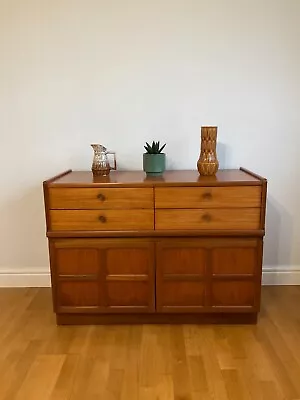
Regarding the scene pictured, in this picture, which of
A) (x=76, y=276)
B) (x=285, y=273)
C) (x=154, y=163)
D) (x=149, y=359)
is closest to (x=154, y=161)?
(x=154, y=163)

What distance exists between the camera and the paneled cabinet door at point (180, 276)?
89.8 inches

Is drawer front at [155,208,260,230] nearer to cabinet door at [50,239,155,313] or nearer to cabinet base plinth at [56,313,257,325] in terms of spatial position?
cabinet door at [50,239,155,313]

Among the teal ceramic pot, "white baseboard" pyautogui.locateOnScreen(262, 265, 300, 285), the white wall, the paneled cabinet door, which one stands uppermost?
the white wall

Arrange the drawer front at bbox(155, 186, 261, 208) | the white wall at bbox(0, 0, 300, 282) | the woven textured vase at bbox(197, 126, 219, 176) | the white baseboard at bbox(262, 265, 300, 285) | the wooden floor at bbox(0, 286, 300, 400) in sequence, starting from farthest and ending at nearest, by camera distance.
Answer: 1. the white baseboard at bbox(262, 265, 300, 285)
2. the white wall at bbox(0, 0, 300, 282)
3. the woven textured vase at bbox(197, 126, 219, 176)
4. the drawer front at bbox(155, 186, 261, 208)
5. the wooden floor at bbox(0, 286, 300, 400)

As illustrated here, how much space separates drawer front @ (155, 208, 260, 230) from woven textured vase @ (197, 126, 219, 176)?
0.29m

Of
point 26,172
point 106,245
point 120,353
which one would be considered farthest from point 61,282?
point 26,172

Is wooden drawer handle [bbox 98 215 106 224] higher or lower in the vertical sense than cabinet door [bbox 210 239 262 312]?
higher

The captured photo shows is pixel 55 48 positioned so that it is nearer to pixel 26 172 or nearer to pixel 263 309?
pixel 26 172

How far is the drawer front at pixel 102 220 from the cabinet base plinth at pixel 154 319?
0.54 meters

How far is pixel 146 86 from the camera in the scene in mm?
2652

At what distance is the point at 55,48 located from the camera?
8.59 feet

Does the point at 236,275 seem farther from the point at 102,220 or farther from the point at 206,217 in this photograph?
the point at 102,220

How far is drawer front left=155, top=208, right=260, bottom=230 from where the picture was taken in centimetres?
224

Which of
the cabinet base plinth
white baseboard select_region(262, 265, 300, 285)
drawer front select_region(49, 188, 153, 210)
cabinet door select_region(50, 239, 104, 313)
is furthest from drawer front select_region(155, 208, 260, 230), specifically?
white baseboard select_region(262, 265, 300, 285)
